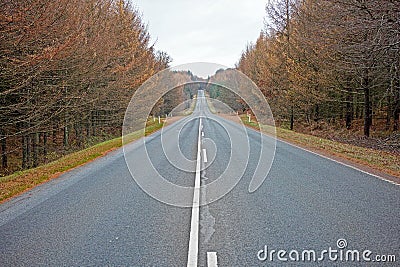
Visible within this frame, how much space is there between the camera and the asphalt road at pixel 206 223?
4473 millimetres

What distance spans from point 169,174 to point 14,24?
5.85m

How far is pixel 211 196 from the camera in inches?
299

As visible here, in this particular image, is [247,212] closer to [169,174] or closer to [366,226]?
[366,226]

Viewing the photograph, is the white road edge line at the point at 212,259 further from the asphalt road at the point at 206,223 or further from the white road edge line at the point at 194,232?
the white road edge line at the point at 194,232

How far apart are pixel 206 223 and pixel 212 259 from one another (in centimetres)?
142

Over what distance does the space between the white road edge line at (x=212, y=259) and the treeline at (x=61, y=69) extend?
7.80 m

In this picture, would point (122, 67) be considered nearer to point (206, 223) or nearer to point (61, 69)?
point (61, 69)

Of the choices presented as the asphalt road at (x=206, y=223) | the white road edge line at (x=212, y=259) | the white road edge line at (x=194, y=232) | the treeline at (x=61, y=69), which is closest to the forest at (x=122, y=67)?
the treeline at (x=61, y=69)

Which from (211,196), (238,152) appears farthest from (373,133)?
(211,196)

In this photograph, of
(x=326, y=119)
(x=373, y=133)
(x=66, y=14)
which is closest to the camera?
(x=66, y=14)

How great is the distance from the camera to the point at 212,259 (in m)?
4.38

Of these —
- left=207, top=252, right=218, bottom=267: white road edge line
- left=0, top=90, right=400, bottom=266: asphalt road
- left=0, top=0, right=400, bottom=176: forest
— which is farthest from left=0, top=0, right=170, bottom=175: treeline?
left=207, top=252, right=218, bottom=267: white road edge line

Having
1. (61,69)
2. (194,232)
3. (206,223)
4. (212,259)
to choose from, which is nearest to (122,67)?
(61,69)

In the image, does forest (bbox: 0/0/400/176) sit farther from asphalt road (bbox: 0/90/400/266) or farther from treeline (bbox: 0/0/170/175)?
Answer: asphalt road (bbox: 0/90/400/266)
